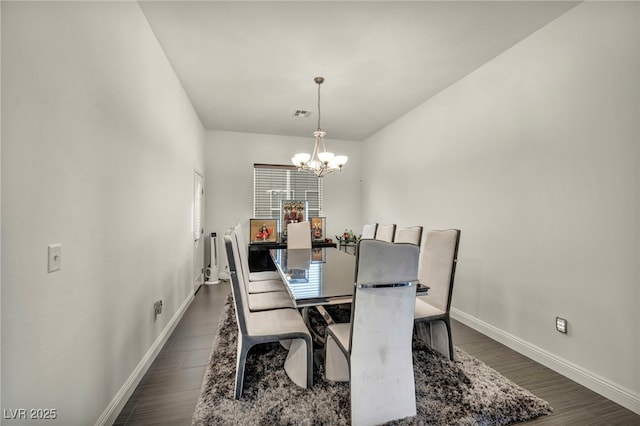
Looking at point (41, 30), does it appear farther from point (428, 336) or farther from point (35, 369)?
point (428, 336)

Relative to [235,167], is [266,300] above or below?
below

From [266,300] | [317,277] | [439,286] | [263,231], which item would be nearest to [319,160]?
[317,277]

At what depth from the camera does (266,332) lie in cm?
183

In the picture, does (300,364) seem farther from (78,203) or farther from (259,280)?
(78,203)

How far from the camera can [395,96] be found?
12.2ft

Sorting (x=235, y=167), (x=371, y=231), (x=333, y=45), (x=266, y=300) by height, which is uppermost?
(x=333, y=45)

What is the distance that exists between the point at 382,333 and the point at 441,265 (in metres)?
1.01

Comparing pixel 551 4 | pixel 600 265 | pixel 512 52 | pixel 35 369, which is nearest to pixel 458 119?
pixel 512 52

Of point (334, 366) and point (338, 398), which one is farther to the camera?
point (334, 366)

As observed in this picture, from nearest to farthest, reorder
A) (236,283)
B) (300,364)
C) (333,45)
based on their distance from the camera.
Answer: (236,283), (300,364), (333,45)

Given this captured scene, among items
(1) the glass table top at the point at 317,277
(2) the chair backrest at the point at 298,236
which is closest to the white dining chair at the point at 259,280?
(1) the glass table top at the point at 317,277

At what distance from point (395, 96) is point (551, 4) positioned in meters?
1.80

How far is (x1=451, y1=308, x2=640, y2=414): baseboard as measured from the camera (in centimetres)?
179

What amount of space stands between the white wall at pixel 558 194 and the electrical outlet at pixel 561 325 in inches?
1.7
